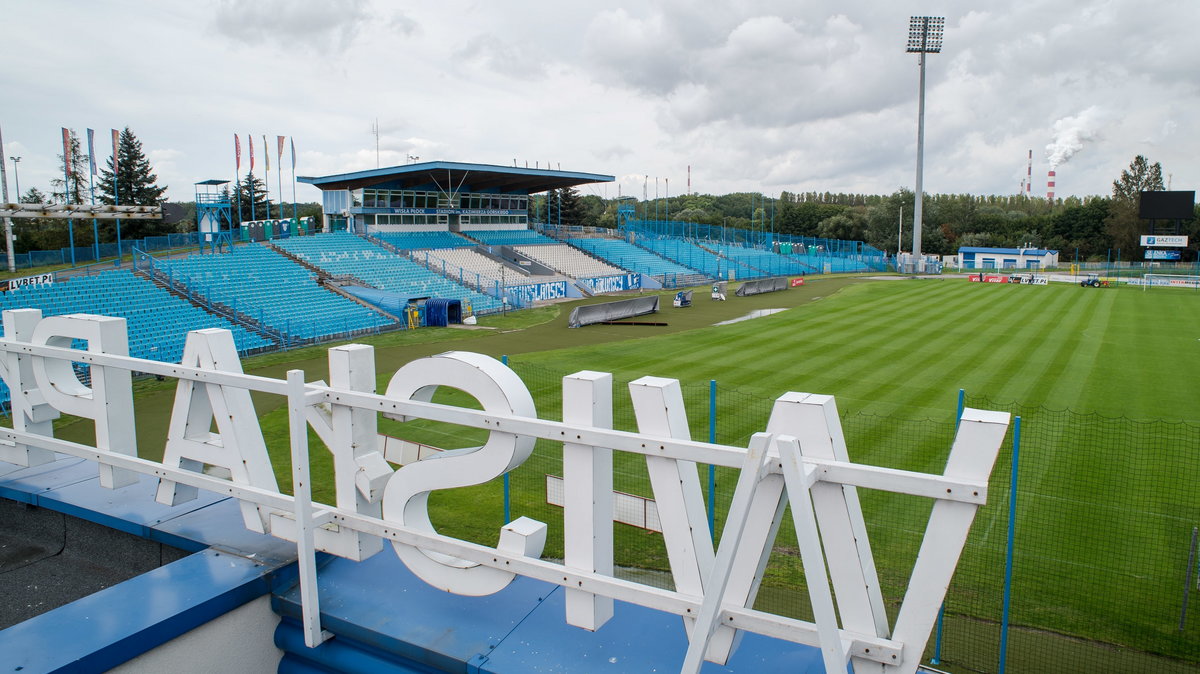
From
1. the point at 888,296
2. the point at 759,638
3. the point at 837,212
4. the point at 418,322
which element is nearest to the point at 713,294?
the point at 888,296

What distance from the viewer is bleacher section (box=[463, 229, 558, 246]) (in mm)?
54906

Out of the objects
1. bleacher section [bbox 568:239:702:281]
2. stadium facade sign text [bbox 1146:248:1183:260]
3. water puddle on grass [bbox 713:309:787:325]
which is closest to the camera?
water puddle on grass [bbox 713:309:787:325]

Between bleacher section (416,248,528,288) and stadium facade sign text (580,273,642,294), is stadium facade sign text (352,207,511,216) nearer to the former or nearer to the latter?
bleacher section (416,248,528,288)

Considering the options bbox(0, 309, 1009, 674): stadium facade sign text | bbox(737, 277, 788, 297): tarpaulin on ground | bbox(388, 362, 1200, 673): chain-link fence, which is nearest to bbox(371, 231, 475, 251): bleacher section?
bbox(737, 277, 788, 297): tarpaulin on ground

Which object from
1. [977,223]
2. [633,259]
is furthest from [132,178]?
[977,223]

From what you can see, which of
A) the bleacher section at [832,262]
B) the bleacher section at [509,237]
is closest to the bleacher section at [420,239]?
the bleacher section at [509,237]

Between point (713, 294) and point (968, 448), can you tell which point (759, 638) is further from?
point (713, 294)

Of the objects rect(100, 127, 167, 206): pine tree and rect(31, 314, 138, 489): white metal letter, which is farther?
rect(100, 127, 167, 206): pine tree

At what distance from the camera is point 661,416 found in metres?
2.91

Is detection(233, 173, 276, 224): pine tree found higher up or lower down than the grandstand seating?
higher up

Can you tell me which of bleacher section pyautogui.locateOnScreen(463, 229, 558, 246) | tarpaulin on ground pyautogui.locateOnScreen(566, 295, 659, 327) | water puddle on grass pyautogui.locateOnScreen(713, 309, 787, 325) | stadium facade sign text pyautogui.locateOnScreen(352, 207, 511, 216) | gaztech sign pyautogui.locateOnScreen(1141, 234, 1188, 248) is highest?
stadium facade sign text pyautogui.locateOnScreen(352, 207, 511, 216)

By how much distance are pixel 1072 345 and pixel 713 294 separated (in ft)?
66.7

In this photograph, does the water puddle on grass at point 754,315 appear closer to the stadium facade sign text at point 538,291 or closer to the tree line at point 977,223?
the stadium facade sign text at point 538,291

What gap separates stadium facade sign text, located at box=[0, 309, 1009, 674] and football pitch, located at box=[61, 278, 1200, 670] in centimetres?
535
